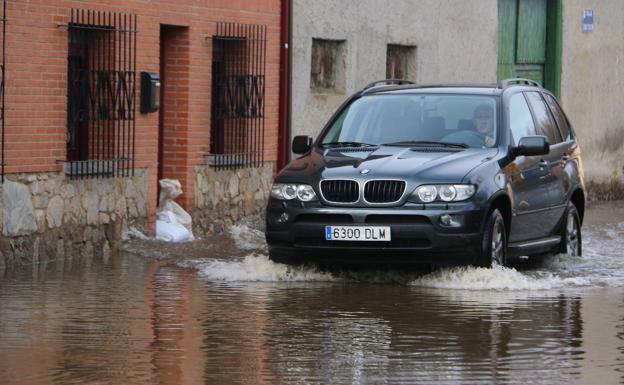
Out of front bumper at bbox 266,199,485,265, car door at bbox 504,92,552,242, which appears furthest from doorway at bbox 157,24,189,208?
front bumper at bbox 266,199,485,265

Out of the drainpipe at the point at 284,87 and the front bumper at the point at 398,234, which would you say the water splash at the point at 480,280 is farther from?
the drainpipe at the point at 284,87

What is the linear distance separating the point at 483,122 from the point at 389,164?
1389mm

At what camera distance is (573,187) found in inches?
592

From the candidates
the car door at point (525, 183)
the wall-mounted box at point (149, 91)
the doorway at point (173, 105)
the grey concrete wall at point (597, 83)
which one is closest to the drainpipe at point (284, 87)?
the doorway at point (173, 105)

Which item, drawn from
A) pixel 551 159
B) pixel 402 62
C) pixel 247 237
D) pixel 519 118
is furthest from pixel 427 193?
pixel 402 62

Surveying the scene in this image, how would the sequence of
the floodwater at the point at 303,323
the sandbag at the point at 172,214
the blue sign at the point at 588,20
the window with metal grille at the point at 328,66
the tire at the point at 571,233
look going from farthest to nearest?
the blue sign at the point at 588,20, the window with metal grille at the point at 328,66, the sandbag at the point at 172,214, the tire at the point at 571,233, the floodwater at the point at 303,323

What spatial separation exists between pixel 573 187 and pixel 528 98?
97cm

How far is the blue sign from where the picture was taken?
26531 millimetres

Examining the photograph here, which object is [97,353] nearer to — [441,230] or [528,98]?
[441,230]

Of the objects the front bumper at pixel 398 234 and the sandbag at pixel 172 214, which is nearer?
the front bumper at pixel 398 234

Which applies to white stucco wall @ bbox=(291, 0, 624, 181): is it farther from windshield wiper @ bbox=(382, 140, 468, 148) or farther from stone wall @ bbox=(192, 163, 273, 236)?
windshield wiper @ bbox=(382, 140, 468, 148)

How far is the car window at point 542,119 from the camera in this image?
48.3 feet

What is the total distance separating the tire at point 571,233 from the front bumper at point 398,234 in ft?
8.16

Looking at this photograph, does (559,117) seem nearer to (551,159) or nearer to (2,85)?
(551,159)
